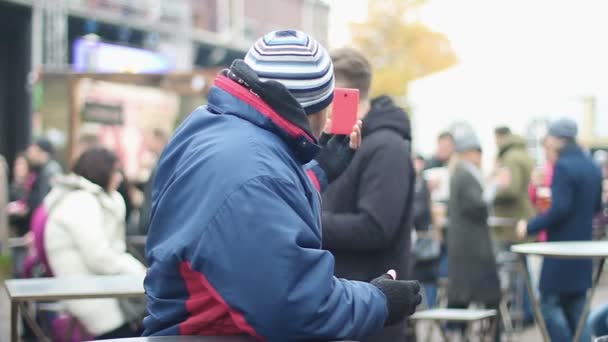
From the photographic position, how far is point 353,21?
38188 millimetres

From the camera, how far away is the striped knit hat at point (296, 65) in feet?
8.52

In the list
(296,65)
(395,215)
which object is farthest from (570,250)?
(296,65)

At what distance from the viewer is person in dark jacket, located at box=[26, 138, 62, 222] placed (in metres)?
10.7

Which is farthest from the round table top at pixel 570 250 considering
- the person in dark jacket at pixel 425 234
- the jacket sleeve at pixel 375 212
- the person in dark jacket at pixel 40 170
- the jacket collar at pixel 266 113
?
the person in dark jacket at pixel 40 170

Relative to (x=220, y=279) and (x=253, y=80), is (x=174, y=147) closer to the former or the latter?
(x=253, y=80)

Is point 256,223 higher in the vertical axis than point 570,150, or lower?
higher

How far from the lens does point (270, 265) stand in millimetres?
2309

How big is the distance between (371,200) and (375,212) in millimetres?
54

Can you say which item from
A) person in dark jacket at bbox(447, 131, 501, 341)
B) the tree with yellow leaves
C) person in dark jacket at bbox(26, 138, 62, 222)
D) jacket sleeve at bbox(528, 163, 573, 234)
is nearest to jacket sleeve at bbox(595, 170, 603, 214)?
jacket sleeve at bbox(528, 163, 573, 234)

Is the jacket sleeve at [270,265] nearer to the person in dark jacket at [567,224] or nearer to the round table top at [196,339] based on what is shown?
the round table top at [196,339]

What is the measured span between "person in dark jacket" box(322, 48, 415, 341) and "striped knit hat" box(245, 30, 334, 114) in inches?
55.9

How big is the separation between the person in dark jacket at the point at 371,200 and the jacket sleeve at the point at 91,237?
159 cm

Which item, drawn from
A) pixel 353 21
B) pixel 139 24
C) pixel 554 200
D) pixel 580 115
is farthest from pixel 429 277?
pixel 353 21

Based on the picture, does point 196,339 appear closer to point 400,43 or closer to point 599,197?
point 599,197
